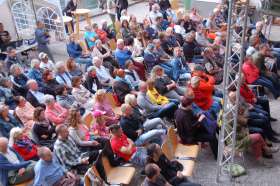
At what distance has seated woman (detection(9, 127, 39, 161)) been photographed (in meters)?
5.09

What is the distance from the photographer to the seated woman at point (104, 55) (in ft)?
27.5

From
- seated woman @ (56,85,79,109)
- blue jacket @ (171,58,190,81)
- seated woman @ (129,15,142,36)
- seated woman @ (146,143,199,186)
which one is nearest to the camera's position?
seated woman @ (146,143,199,186)

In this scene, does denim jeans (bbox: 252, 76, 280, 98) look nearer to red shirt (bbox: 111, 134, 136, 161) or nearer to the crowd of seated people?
the crowd of seated people

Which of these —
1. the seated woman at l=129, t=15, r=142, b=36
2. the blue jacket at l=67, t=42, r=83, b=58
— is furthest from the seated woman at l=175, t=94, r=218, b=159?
the seated woman at l=129, t=15, r=142, b=36

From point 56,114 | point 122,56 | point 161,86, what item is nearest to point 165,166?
point 56,114

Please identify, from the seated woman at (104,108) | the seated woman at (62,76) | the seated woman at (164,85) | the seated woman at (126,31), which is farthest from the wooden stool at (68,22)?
the seated woman at (104,108)

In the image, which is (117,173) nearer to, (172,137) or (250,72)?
(172,137)

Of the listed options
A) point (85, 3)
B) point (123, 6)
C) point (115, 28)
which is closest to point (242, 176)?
point (115, 28)

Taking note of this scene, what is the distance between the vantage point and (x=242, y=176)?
5535 millimetres

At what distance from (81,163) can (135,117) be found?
1.18 m

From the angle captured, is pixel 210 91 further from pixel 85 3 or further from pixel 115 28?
pixel 85 3

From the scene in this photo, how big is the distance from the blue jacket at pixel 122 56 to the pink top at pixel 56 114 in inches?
100

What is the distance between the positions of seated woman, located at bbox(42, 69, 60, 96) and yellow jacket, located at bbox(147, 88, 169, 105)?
1.84 m

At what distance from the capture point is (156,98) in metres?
6.68
